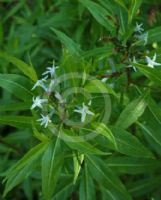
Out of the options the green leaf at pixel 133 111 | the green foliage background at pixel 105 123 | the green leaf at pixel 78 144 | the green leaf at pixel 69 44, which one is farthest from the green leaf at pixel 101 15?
the green leaf at pixel 78 144

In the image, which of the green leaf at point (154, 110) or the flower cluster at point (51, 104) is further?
the green leaf at point (154, 110)

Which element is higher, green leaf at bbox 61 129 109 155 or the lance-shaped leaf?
green leaf at bbox 61 129 109 155

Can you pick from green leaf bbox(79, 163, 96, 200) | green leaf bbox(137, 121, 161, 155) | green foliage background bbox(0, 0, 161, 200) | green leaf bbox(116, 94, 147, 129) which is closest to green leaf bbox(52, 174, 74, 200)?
green foliage background bbox(0, 0, 161, 200)

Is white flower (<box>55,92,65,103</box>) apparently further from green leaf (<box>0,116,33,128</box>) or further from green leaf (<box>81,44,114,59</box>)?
green leaf (<box>81,44,114,59</box>)

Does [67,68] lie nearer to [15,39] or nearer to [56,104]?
[56,104]

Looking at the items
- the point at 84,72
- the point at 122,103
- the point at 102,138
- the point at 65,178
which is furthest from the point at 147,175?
the point at 84,72

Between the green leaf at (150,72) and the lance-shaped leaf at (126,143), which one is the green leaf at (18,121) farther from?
the green leaf at (150,72)
